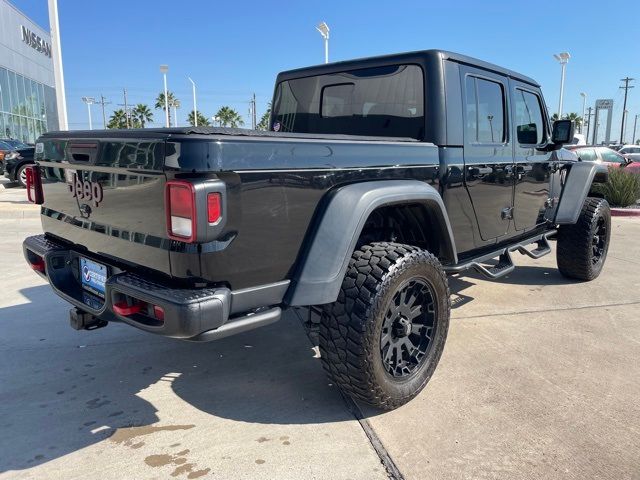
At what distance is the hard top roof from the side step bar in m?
1.39

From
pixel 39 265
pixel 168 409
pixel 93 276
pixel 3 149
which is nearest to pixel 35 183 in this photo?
pixel 39 265

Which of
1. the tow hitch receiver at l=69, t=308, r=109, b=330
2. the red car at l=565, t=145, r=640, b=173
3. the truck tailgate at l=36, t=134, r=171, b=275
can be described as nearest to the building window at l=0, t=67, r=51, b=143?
the red car at l=565, t=145, r=640, b=173

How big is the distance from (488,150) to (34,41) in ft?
136

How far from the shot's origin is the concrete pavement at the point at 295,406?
2330 mm

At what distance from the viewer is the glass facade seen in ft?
98.5

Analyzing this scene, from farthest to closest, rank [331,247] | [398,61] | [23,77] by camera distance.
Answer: [23,77], [398,61], [331,247]

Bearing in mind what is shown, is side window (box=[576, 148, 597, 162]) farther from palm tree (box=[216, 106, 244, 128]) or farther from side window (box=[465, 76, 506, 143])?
palm tree (box=[216, 106, 244, 128])

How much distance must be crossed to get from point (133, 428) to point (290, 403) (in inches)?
33.3

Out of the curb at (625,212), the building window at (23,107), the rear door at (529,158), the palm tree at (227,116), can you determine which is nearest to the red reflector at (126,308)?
the rear door at (529,158)

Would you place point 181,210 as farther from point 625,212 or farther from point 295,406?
point 625,212

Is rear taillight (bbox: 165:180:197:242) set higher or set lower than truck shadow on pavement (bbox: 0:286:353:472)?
higher

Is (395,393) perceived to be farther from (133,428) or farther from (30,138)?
(30,138)

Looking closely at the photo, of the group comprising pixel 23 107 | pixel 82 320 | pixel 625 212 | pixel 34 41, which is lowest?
pixel 625 212

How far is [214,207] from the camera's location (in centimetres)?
201
